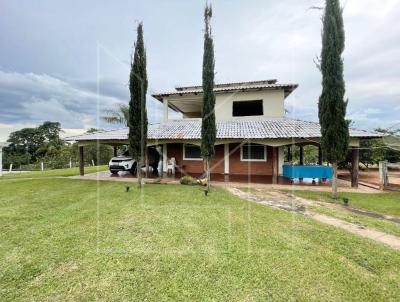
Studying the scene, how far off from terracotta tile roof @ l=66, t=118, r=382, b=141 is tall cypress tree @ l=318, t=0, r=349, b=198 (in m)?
2.45

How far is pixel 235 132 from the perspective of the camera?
506 inches

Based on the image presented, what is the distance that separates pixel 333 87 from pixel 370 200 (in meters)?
4.63

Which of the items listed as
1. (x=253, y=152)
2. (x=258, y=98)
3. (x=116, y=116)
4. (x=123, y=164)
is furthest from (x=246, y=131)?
(x=116, y=116)

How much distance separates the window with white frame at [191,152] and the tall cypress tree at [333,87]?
30.1 ft

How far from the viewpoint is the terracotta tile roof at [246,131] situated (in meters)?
11.6

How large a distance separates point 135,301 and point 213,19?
10.4 m

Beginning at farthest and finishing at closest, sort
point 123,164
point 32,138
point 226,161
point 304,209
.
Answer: point 32,138 < point 226,161 < point 123,164 < point 304,209

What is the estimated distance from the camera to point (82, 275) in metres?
3.20

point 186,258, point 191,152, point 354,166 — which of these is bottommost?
point 186,258

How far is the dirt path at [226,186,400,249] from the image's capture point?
4.68 m

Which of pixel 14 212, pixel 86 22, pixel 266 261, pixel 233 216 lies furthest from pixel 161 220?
pixel 86 22

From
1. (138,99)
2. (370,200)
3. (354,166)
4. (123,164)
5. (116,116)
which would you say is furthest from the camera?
(116,116)

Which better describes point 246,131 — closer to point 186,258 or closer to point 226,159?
point 226,159

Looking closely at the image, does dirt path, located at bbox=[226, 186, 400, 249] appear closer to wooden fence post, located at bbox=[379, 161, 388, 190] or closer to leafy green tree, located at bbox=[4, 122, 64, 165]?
wooden fence post, located at bbox=[379, 161, 388, 190]
